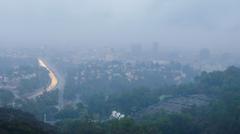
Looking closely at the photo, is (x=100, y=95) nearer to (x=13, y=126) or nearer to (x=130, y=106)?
(x=130, y=106)

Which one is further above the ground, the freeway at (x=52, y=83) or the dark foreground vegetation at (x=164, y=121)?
the freeway at (x=52, y=83)

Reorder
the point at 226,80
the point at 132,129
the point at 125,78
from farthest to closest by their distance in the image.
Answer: the point at 125,78 → the point at 226,80 → the point at 132,129

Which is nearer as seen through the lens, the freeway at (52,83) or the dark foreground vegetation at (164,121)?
the dark foreground vegetation at (164,121)

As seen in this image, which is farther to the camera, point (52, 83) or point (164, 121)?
point (52, 83)

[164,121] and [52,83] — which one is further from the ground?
[52,83]

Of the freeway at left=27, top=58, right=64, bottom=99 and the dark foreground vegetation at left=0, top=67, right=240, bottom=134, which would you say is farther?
the freeway at left=27, top=58, right=64, bottom=99

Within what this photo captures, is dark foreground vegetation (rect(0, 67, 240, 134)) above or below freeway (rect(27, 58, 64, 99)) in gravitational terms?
below

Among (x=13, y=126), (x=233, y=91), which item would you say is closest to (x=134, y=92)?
(x=233, y=91)

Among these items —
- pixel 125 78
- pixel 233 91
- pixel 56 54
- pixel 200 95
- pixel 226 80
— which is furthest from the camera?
pixel 56 54
